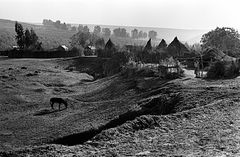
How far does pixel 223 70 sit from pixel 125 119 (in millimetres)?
8508

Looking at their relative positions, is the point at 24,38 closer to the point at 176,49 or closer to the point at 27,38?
the point at 27,38

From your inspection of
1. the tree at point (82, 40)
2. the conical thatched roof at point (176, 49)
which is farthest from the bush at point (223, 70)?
the tree at point (82, 40)

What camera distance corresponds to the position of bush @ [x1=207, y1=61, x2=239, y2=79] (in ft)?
67.6

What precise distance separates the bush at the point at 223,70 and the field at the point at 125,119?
1.42 meters

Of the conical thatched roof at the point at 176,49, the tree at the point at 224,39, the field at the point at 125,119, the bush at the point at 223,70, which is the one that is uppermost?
the tree at the point at 224,39

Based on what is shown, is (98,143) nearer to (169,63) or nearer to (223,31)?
(169,63)

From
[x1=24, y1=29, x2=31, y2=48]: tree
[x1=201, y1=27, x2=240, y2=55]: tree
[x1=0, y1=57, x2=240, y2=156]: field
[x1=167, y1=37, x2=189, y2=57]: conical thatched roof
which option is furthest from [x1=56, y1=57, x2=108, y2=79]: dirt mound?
[x1=24, y1=29, x2=31, y2=48]: tree

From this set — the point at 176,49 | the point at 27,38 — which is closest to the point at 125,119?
the point at 176,49

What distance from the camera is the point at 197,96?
1501 cm

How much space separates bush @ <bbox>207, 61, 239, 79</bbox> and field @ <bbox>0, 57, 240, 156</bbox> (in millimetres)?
1424

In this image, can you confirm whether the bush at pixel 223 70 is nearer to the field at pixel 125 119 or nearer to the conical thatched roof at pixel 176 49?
the field at pixel 125 119

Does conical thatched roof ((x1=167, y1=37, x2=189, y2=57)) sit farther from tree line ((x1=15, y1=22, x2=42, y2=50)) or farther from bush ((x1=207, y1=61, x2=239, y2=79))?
tree line ((x1=15, y1=22, x2=42, y2=50))

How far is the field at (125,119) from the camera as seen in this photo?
8.10 metres

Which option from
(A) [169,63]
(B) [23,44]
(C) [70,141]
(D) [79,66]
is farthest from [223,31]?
(C) [70,141]
